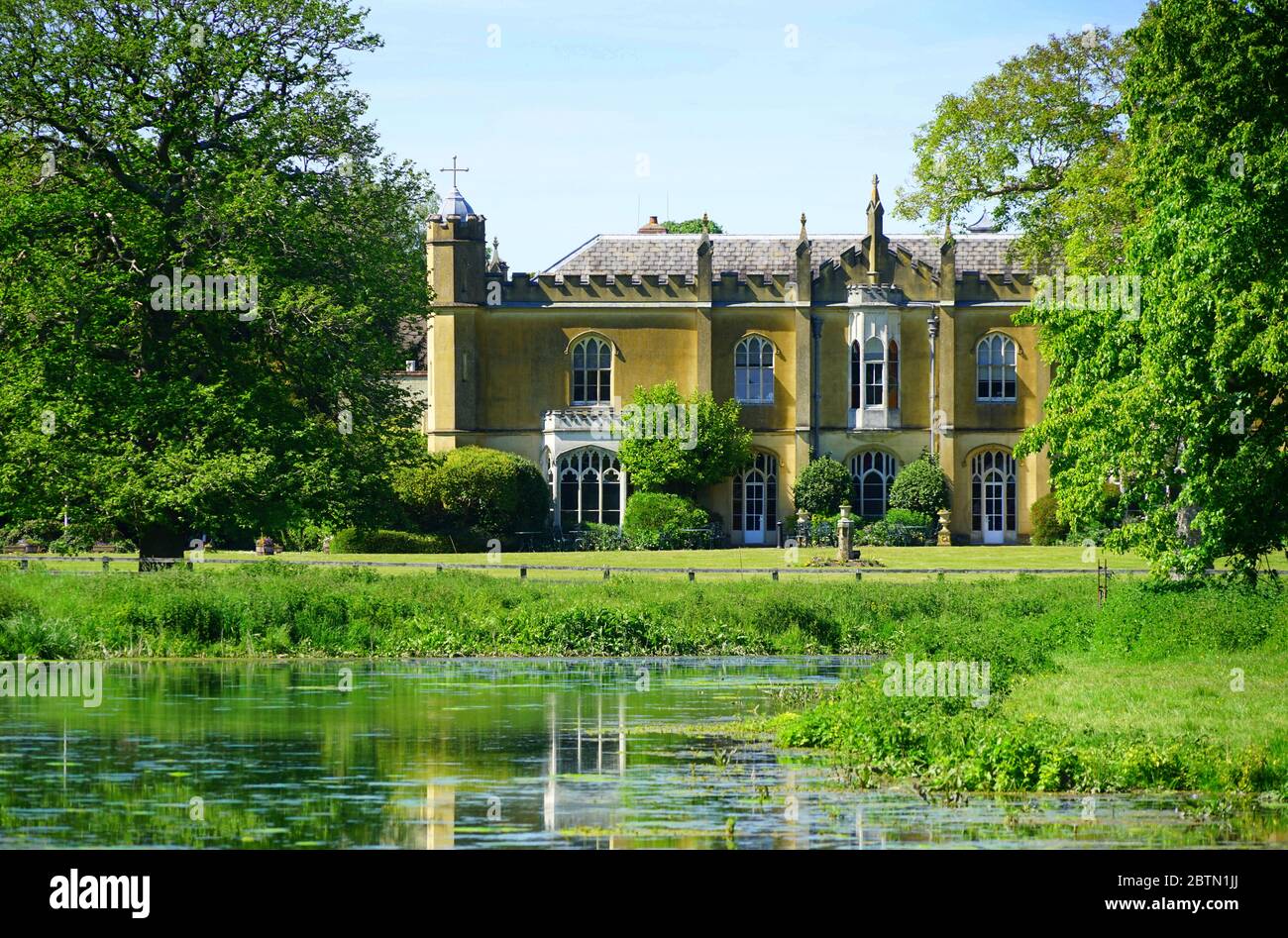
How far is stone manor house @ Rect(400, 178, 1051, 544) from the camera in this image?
50.9m

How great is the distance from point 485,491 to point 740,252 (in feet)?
40.8

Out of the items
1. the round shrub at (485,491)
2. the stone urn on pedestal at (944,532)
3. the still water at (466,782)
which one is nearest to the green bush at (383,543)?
the round shrub at (485,491)

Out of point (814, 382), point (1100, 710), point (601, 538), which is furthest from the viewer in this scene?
point (814, 382)

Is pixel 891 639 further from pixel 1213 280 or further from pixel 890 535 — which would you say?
pixel 890 535

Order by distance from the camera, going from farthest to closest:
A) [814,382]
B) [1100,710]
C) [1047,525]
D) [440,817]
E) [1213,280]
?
[814,382], [1047,525], [1213,280], [1100,710], [440,817]

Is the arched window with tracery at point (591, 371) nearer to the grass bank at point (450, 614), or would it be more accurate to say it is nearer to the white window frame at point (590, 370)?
the white window frame at point (590, 370)

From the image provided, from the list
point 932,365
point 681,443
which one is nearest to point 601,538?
point 681,443

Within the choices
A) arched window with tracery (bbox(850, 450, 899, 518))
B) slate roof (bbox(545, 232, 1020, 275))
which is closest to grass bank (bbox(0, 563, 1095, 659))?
arched window with tracery (bbox(850, 450, 899, 518))

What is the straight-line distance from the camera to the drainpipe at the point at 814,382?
51.1 meters

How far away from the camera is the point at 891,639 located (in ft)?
87.8

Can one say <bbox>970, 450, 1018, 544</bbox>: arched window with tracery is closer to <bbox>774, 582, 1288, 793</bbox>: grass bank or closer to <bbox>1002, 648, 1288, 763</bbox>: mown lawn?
<bbox>774, 582, 1288, 793</bbox>: grass bank

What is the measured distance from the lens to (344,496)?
30672 millimetres

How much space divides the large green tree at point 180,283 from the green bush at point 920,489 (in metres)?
20.3
